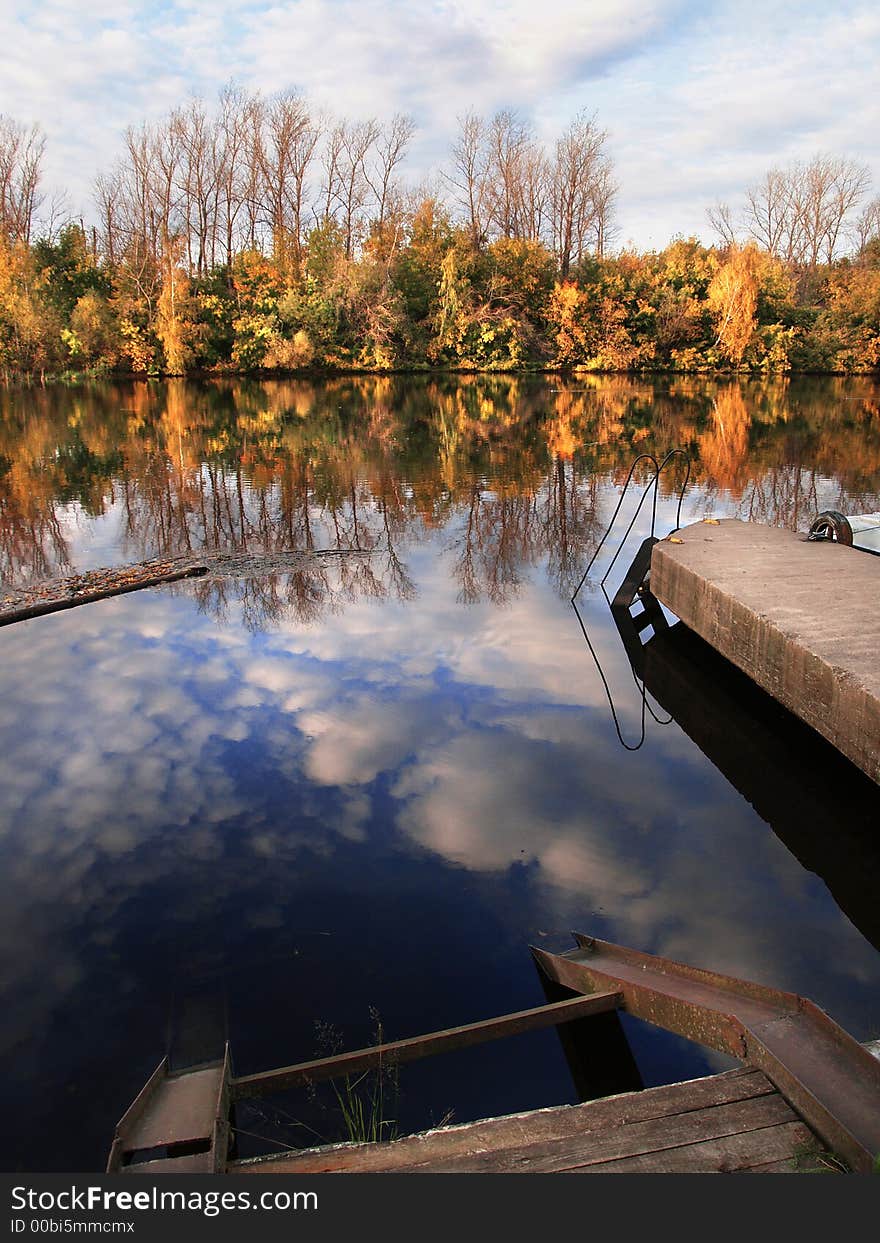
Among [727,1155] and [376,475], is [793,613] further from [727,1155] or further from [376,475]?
[376,475]

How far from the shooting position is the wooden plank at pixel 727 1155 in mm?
2740

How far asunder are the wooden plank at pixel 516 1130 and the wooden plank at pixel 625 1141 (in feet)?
0.10

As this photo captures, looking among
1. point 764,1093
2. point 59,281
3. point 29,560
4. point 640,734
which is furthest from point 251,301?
point 764,1093

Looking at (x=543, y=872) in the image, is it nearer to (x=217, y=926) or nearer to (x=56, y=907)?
(x=217, y=926)

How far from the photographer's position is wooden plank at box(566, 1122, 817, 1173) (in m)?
2.74

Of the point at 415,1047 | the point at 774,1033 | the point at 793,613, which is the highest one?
the point at 793,613

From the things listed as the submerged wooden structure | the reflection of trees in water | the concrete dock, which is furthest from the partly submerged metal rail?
the reflection of trees in water

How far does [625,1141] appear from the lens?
2873mm

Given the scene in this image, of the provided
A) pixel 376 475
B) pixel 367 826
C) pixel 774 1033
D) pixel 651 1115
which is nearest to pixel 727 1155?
pixel 651 1115

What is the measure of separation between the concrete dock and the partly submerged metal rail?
2715mm

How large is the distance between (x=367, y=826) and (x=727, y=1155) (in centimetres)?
372

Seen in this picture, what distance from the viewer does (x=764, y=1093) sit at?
3.06 m

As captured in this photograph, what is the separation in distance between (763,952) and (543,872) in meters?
1.40

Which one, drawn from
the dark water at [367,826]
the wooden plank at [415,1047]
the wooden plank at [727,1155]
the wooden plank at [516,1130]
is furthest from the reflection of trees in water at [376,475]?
the wooden plank at [727,1155]
